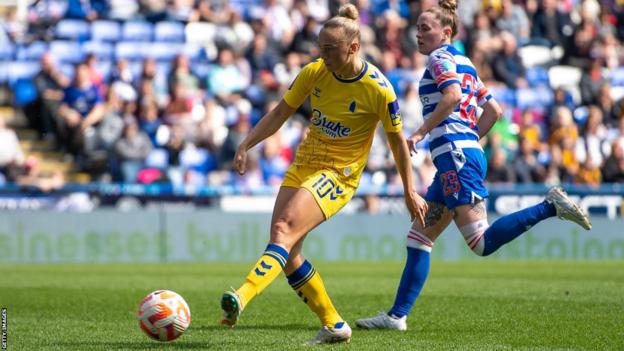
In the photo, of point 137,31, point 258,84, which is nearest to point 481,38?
point 258,84

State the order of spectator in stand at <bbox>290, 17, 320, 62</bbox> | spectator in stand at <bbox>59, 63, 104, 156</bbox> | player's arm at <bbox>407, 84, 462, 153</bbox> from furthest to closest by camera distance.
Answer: spectator in stand at <bbox>290, 17, 320, 62</bbox>, spectator in stand at <bbox>59, 63, 104, 156</bbox>, player's arm at <bbox>407, 84, 462, 153</bbox>

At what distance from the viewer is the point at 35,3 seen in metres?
23.3

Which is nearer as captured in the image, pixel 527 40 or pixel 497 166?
pixel 497 166

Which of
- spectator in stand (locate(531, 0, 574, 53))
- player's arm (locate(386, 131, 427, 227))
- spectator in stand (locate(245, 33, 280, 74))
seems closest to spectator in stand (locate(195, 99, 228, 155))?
spectator in stand (locate(245, 33, 280, 74))

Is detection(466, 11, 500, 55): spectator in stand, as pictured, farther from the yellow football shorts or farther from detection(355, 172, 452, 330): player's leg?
the yellow football shorts

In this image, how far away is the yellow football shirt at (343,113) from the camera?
782 centimetres

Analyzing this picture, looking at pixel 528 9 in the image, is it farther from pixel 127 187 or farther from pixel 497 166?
pixel 127 187

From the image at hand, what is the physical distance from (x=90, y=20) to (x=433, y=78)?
49.6 ft

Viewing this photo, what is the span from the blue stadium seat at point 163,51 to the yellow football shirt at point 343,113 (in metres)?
15.0

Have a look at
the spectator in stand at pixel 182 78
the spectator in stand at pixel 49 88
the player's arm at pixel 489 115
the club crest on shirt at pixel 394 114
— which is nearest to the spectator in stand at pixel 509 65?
the spectator in stand at pixel 182 78

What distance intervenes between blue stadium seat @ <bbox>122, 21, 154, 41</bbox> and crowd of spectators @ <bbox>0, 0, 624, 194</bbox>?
0.20 feet

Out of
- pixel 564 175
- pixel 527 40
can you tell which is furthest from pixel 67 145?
pixel 527 40

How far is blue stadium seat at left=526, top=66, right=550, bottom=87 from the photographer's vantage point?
26.1 metres

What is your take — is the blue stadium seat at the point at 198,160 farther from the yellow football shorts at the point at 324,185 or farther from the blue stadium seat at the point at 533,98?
the yellow football shorts at the point at 324,185
